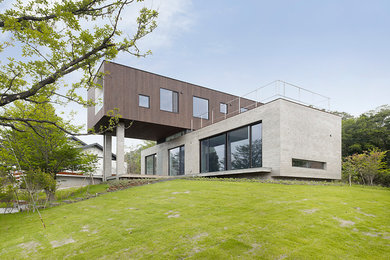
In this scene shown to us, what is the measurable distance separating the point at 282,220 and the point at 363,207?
2793 millimetres

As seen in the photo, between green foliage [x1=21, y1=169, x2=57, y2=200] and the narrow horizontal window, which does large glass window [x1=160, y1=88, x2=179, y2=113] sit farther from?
green foliage [x1=21, y1=169, x2=57, y2=200]

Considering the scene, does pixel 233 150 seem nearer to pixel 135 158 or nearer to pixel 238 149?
pixel 238 149

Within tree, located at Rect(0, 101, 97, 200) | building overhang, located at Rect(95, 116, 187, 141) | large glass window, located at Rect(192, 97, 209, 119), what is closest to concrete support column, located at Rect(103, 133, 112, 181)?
building overhang, located at Rect(95, 116, 187, 141)

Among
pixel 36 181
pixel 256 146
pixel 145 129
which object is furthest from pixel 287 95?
pixel 36 181

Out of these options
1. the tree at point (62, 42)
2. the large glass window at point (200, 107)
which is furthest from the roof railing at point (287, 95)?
the tree at point (62, 42)

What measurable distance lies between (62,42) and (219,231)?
19.1 feet

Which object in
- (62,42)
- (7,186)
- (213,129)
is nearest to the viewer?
(62,42)

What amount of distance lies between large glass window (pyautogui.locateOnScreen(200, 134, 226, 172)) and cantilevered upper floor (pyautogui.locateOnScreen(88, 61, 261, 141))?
2351mm

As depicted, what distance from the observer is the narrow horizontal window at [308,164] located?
1497 cm

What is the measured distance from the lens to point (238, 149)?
17.4 meters

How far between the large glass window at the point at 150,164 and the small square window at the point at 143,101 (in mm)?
9709

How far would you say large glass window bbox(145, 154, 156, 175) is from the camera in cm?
2839

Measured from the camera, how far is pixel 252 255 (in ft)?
14.4

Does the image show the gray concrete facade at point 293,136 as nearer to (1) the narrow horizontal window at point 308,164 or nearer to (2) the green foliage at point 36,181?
(1) the narrow horizontal window at point 308,164
